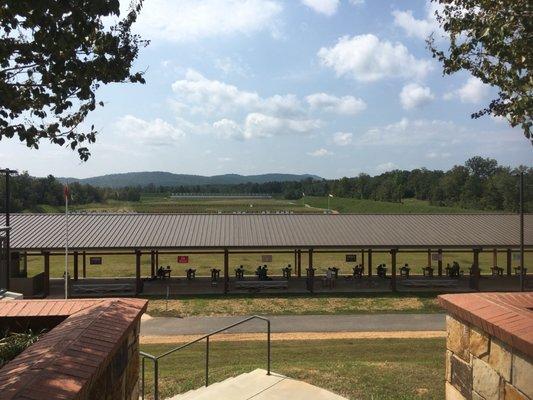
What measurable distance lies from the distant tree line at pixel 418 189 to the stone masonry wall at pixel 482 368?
47.5m

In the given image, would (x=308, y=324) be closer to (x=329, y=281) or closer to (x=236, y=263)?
(x=329, y=281)

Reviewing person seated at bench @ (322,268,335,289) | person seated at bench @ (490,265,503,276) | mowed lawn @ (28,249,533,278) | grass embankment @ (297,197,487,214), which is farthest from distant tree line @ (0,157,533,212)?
person seated at bench @ (322,268,335,289)

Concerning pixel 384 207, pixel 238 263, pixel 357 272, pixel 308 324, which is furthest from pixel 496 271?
pixel 384 207

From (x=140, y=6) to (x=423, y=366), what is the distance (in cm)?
725

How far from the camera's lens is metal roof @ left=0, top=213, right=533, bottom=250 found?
2109cm

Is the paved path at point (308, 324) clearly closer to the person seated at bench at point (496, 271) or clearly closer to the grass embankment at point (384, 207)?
the person seated at bench at point (496, 271)

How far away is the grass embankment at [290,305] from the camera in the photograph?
17266 millimetres

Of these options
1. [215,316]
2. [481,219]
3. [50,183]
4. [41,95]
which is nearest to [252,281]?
[215,316]

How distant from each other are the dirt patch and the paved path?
0.42 m

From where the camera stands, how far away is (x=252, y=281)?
2131 centimetres

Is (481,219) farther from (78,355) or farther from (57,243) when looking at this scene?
(78,355)

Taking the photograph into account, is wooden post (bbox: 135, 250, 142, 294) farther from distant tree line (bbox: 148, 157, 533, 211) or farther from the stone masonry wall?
distant tree line (bbox: 148, 157, 533, 211)

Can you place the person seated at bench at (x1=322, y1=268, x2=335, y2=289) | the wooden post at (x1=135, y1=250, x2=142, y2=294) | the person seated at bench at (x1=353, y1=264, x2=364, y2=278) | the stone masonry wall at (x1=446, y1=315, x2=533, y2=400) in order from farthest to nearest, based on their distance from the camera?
the person seated at bench at (x1=353, y1=264, x2=364, y2=278) < the person seated at bench at (x1=322, y1=268, x2=335, y2=289) < the wooden post at (x1=135, y1=250, x2=142, y2=294) < the stone masonry wall at (x1=446, y1=315, x2=533, y2=400)

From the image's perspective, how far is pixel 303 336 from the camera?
45.1 feet
